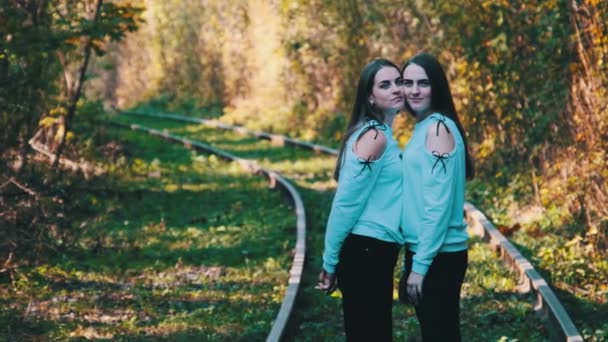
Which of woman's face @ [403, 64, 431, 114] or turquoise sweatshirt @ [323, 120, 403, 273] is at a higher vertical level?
woman's face @ [403, 64, 431, 114]

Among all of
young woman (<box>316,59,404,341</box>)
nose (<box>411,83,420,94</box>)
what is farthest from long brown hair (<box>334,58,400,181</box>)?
nose (<box>411,83,420,94</box>)

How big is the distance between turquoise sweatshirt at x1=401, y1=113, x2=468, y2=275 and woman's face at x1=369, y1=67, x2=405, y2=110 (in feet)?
0.48

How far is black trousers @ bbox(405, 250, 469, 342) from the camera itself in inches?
153

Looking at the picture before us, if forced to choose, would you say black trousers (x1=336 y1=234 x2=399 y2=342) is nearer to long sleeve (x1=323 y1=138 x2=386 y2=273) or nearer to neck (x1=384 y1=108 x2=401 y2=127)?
long sleeve (x1=323 y1=138 x2=386 y2=273)

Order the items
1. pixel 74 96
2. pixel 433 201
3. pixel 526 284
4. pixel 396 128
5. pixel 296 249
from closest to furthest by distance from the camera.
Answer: pixel 433 201 → pixel 526 284 → pixel 296 249 → pixel 74 96 → pixel 396 128

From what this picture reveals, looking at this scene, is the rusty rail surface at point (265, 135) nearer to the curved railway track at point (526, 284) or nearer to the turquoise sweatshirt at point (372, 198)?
the curved railway track at point (526, 284)

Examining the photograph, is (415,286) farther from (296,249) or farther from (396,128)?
(396,128)

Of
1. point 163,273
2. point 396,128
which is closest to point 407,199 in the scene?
point 163,273

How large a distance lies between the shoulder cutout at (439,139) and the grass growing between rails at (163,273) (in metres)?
3.35

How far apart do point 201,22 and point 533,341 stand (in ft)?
108

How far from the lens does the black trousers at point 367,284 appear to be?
398 cm

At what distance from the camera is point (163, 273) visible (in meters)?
9.27

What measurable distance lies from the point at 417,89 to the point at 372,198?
0.50 m

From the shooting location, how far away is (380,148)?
3.88 m
